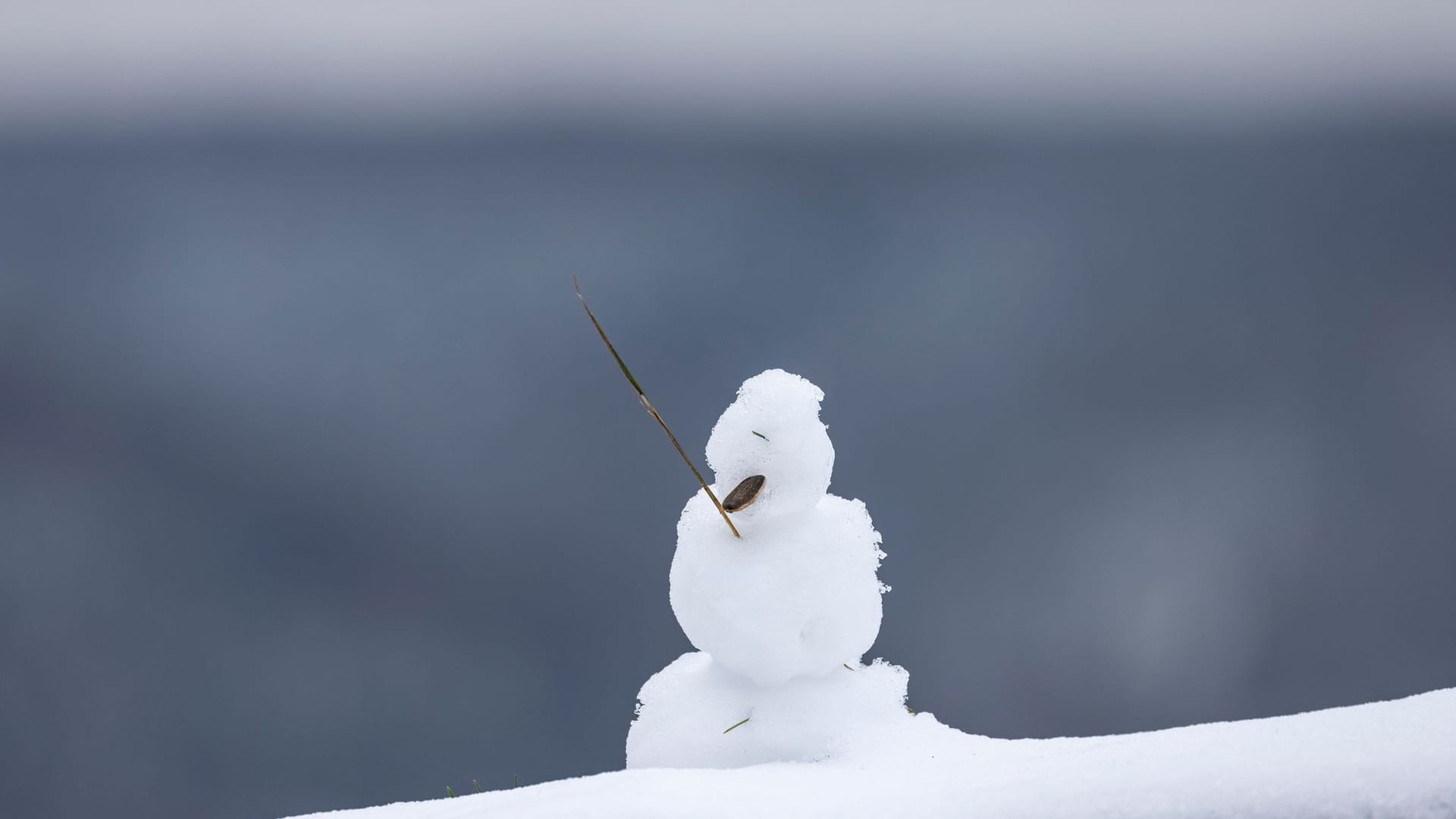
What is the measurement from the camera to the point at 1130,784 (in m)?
0.64

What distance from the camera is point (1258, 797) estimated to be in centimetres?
62

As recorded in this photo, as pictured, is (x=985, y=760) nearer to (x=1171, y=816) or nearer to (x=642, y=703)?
(x=1171, y=816)

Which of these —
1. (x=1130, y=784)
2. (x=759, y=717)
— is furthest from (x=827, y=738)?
(x=1130, y=784)

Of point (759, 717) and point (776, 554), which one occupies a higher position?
point (776, 554)

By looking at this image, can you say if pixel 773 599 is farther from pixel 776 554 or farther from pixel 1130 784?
pixel 1130 784

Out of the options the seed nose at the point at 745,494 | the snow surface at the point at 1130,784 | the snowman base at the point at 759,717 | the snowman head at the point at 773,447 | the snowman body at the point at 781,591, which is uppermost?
the snowman head at the point at 773,447

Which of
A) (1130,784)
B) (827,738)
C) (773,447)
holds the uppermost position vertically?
(773,447)

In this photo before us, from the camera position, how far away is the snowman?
962mm

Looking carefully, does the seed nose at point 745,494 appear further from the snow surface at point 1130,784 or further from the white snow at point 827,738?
the snow surface at point 1130,784

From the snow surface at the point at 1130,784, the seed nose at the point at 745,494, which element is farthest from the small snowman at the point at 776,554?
the snow surface at the point at 1130,784

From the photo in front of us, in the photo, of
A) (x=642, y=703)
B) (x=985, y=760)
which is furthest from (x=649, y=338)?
(x=985, y=760)

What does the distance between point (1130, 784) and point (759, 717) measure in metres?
0.41

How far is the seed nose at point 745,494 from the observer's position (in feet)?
3.16

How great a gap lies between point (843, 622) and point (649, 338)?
2.27 m
